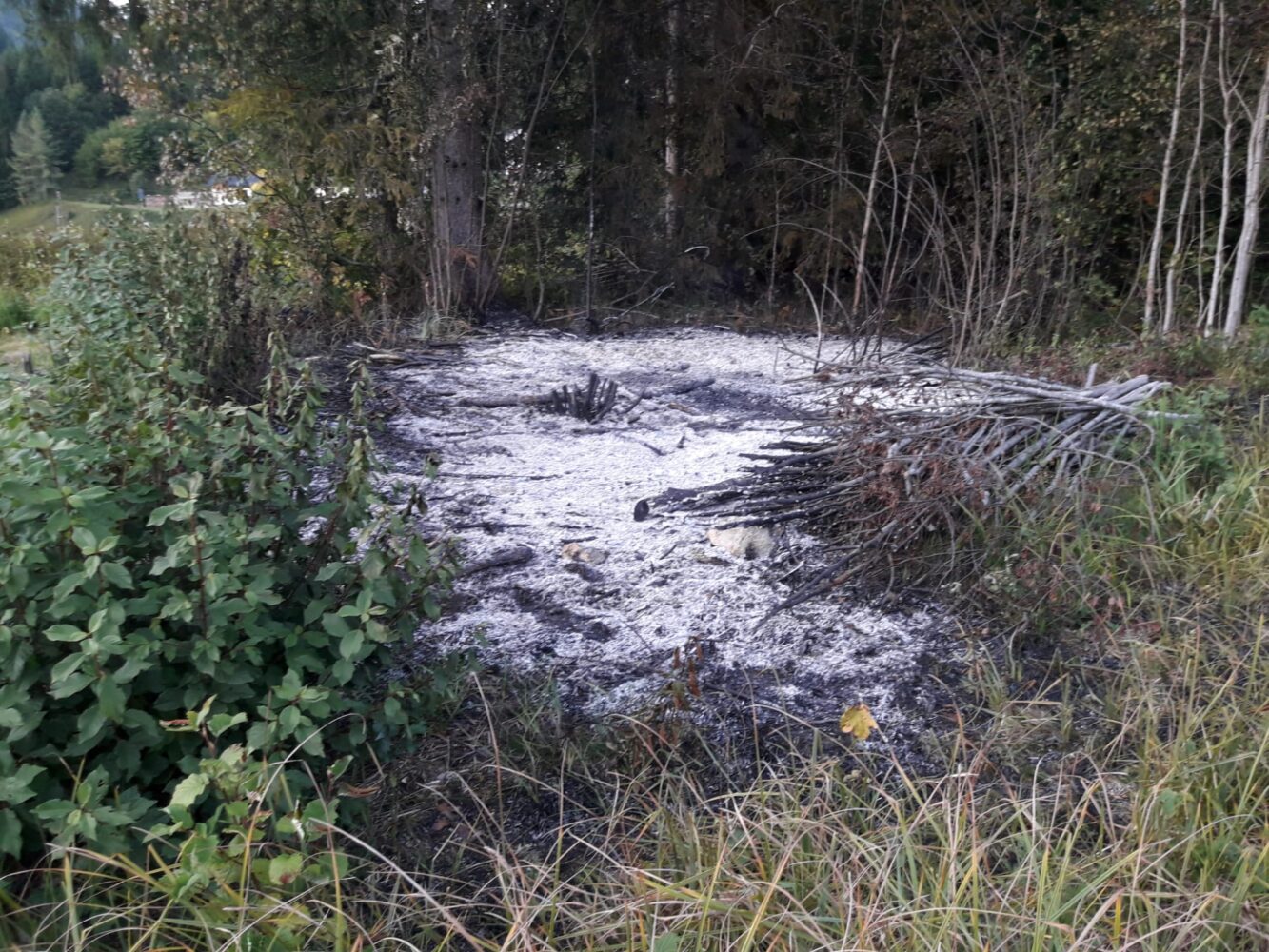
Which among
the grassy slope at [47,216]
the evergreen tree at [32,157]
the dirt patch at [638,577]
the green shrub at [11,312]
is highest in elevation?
the evergreen tree at [32,157]

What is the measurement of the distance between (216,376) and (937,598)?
3.21 meters

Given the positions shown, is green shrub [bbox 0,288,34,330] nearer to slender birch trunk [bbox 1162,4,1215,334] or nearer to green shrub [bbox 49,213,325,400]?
green shrub [bbox 49,213,325,400]

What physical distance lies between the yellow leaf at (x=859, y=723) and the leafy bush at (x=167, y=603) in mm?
1049

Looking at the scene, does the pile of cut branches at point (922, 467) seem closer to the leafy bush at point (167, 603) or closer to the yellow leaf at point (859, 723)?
the yellow leaf at point (859, 723)

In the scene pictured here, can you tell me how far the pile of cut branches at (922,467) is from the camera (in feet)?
10.8

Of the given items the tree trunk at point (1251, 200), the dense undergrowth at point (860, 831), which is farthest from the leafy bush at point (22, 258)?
the tree trunk at point (1251, 200)

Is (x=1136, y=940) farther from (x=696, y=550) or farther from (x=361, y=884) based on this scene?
(x=696, y=550)

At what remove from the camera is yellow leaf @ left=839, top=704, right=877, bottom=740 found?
2.53 metres

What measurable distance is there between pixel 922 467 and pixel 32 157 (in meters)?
10.3

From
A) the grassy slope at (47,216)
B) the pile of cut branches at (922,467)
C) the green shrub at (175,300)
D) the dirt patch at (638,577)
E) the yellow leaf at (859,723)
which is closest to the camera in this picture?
the yellow leaf at (859,723)

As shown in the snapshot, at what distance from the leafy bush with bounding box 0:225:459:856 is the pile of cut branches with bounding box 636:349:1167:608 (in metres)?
1.47

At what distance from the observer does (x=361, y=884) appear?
6.58 ft

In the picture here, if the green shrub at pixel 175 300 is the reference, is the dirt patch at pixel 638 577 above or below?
below

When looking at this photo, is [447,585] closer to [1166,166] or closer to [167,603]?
[167,603]
